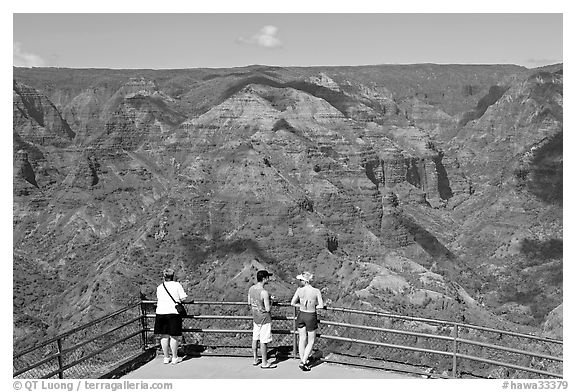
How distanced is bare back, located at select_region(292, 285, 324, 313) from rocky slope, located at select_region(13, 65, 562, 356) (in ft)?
97.6

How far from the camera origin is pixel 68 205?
4441 inches

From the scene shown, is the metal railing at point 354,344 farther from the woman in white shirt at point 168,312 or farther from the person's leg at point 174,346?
the person's leg at point 174,346

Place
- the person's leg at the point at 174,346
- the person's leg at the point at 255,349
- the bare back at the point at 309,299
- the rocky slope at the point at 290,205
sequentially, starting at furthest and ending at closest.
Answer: the rocky slope at the point at 290,205 → the person's leg at the point at 174,346 → the person's leg at the point at 255,349 → the bare back at the point at 309,299

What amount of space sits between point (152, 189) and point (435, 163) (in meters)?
53.2

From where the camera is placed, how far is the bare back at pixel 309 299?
56.1 ft

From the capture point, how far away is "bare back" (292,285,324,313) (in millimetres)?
17094

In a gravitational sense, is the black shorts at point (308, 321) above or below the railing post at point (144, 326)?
above

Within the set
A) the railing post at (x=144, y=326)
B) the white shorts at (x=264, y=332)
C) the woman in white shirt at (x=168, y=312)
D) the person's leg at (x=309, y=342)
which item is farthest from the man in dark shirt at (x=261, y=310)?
the railing post at (x=144, y=326)

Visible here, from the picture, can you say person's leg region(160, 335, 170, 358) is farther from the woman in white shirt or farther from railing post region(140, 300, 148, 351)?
railing post region(140, 300, 148, 351)

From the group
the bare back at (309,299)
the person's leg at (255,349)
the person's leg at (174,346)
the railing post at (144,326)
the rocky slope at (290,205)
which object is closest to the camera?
the bare back at (309,299)

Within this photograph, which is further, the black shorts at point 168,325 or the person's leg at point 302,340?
the black shorts at point 168,325

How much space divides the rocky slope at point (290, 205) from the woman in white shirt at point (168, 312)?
30771mm

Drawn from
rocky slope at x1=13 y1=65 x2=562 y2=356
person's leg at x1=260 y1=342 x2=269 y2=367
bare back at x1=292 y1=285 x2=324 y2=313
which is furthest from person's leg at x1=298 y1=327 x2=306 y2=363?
rocky slope at x1=13 y1=65 x2=562 y2=356
